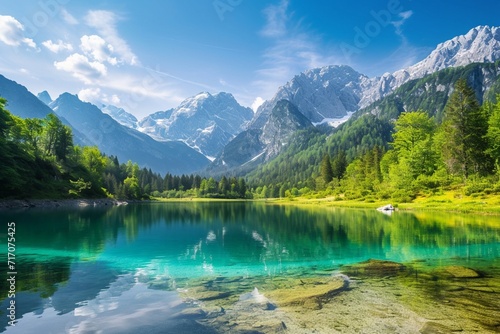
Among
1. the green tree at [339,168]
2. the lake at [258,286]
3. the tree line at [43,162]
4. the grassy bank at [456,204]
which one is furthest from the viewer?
the green tree at [339,168]

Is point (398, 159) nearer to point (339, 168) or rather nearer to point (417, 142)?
point (417, 142)

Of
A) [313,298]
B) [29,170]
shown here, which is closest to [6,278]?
[313,298]

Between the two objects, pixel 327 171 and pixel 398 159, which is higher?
pixel 327 171

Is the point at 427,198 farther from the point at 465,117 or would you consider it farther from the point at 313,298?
the point at 313,298

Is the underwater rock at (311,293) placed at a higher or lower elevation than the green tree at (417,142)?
lower

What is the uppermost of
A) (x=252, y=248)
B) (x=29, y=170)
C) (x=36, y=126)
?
(x=36, y=126)

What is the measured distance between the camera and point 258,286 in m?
16.1

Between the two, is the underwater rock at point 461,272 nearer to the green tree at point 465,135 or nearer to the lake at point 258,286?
the lake at point 258,286

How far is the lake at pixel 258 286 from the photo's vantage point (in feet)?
35.8

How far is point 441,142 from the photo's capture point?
267 ft

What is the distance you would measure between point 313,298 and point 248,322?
387cm

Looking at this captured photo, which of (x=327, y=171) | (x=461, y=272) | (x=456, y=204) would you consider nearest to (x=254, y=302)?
(x=461, y=272)

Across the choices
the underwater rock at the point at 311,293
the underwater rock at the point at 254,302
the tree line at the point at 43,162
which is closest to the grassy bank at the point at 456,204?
the underwater rock at the point at 311,293

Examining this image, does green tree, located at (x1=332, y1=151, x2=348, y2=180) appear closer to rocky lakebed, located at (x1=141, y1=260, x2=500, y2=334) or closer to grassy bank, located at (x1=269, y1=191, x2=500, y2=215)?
grassy bank, located at (x1=269, y1=191, x2=500, y2=215)
